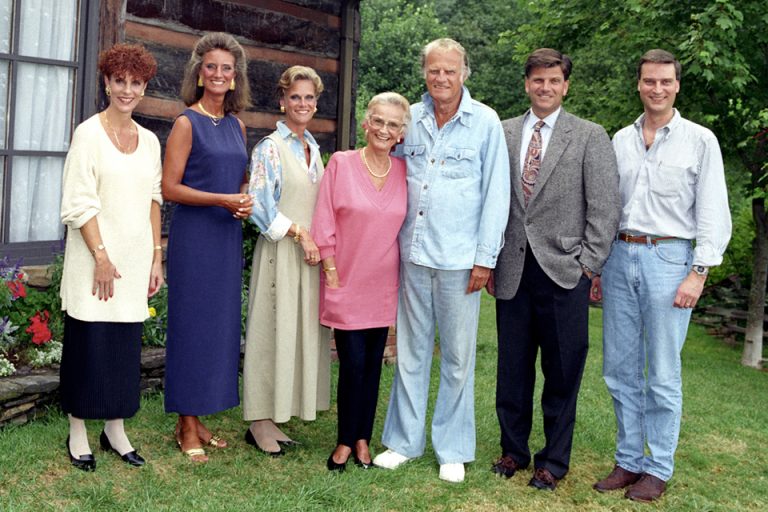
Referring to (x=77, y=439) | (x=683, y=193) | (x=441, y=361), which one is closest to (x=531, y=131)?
(x=683, y=193)

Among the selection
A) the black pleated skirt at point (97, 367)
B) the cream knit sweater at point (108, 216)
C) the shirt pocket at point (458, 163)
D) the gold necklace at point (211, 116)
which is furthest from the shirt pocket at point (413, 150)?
the black pleated skirt at point (97, 367)

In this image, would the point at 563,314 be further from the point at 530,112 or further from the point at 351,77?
the point at 351,77

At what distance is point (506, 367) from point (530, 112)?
1356 millimetres

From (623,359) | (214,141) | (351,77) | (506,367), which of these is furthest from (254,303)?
(351,77)

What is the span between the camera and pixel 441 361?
4430mm

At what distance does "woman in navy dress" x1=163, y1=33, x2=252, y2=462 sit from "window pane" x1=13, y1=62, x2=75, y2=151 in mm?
1419

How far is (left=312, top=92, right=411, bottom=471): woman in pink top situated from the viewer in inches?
166

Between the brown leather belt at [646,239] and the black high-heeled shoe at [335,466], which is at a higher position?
the brown leather belt at [646,239]

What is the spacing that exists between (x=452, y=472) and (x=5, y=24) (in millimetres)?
3684

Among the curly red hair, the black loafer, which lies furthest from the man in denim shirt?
the curly red hair

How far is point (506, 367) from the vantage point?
177 inches

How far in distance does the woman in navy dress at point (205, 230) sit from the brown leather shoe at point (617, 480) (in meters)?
2.04

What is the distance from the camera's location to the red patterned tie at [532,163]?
4297mm

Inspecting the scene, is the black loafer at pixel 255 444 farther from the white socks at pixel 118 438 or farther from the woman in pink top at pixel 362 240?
the white socks at pixel 118 438
